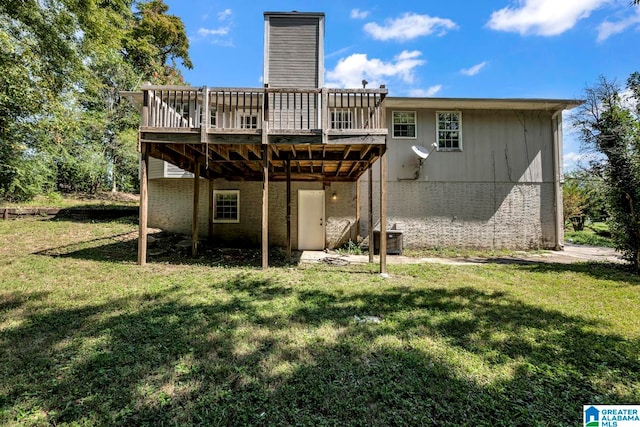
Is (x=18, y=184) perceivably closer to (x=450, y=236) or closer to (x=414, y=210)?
(x=414, y=210)

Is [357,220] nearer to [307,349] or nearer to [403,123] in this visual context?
[403,123]

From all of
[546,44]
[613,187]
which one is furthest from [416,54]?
[613,187]

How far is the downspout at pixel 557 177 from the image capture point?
997cm

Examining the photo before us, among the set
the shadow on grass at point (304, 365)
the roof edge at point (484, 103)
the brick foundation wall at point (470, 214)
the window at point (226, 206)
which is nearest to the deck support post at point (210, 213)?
the window at point (226, 206)

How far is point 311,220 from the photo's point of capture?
Result: 1002 cm

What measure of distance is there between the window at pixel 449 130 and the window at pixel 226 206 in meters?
7.39

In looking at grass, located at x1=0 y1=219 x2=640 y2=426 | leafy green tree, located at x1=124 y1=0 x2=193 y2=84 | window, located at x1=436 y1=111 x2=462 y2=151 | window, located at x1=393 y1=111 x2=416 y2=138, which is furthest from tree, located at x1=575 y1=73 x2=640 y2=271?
leafy green tree, located at x1=124 y1=0 x2=193 y2=84

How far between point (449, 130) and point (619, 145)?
14.1 ft

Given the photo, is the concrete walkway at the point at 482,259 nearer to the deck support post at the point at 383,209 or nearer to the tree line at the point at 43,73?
the deck support post at the point at 383,209

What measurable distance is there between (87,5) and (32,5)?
3.80 ft

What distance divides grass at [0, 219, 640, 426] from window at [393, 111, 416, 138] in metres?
5.91

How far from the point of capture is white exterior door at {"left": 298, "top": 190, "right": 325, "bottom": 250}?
9.95m

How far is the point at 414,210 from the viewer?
9.78m

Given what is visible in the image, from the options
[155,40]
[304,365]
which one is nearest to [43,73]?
[304,365]
